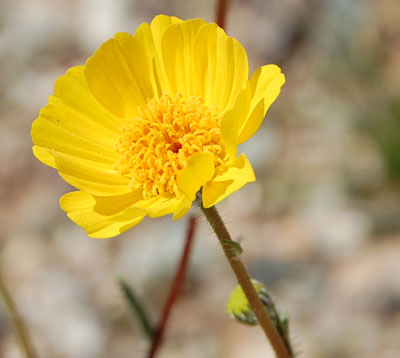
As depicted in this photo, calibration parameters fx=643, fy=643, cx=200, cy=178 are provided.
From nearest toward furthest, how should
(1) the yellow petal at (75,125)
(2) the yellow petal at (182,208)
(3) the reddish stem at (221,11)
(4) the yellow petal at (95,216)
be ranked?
1. (2) the yellow petal at (182,208)
2. (4) the yellow petal at (95,216)
3. (1) the yellow petal at (75,125)
4. (3) the reddish stem at (221,11)

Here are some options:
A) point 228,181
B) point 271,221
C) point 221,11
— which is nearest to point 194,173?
point 228,181

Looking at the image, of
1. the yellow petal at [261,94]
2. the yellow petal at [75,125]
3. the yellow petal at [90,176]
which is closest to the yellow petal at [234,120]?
the yellow petal at [261,94]

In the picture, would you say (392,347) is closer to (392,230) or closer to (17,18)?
(392,230)

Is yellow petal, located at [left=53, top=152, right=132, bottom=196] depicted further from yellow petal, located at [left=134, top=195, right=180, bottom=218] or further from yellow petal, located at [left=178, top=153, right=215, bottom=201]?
yellow petal, located at [left=178, top=153, right=215, bottom=201]

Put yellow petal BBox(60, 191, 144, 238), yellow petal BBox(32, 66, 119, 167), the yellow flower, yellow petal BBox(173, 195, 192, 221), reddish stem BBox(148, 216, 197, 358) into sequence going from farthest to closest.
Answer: reddish stem BBox(148, 216, 197, 358) < yellow petal BBox(32, 66, 119, 167) < the yellow flower < yellow petal BBox(60, 191, 144, 238) < yellow petal BBox(173, 195, 192, 221)

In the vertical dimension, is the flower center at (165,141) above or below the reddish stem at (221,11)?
below

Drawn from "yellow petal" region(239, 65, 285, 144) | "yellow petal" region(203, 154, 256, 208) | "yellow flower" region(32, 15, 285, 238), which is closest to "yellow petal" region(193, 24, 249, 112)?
"yellow flower" region(32, 15, 285, 238)

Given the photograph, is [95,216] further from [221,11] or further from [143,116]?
[221,11]

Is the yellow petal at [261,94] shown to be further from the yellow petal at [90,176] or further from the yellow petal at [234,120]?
the yellow petal at [90,176]
